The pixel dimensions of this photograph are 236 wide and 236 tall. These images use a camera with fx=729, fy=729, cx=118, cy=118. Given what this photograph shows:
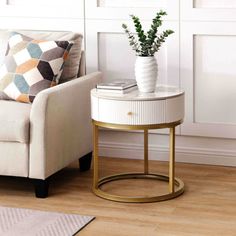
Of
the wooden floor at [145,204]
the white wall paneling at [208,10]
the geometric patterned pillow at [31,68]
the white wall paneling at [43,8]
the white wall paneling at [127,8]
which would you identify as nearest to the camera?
the wooden floor at [145,204]

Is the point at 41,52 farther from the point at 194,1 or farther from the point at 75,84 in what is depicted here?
the point at 194,1

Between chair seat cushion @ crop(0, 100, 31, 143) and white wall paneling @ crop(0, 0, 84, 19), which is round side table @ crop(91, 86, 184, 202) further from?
white wall paneling @ crop(0, 0, 84, 19)

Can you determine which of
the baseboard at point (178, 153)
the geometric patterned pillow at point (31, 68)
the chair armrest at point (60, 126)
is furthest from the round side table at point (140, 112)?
the baseboard at point (178, 153)

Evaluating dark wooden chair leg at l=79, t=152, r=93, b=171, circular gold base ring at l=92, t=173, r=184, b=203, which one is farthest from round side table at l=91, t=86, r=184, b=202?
dark wooden chair leg at l=79, t=152, r=93, b=171

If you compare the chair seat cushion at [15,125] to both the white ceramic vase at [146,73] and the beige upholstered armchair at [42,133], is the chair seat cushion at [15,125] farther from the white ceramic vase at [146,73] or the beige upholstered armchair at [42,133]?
the white ceramic vase at [146,73]

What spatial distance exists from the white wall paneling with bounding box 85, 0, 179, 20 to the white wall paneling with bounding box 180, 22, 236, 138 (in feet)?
0.45

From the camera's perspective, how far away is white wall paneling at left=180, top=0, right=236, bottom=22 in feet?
13.9

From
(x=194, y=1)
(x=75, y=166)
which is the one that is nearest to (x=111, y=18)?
(x=194, y=1)

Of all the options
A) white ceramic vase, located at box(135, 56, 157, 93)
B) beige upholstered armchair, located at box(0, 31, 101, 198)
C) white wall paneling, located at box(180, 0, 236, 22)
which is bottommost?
beige upholstered armchair, located at box(0, 31, 101, 198)

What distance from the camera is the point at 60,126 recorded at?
399 centimetres

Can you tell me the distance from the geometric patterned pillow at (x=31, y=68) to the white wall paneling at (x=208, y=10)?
726 millimetres

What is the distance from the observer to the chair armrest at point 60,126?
12.5ft

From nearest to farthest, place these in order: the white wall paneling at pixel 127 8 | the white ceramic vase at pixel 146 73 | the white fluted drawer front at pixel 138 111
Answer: the white fluted drawer front at pixel 138 111 < the white ceramic vase at pixel 146 73 < the white wall paneling at pixel 127 8

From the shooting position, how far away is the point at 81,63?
4.43m
